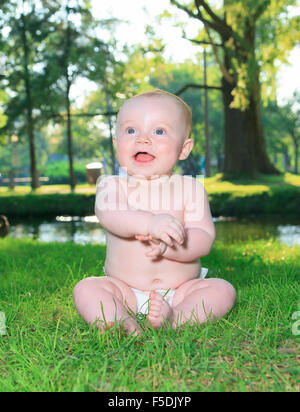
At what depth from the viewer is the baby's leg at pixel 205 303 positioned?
7.39ft

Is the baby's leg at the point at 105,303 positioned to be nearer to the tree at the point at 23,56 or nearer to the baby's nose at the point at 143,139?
the baby's nose at the point at 143,139

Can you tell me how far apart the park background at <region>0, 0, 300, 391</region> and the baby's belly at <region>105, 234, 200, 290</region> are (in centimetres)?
34

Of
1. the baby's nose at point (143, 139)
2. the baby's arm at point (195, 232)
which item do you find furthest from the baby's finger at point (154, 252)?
the baby's nose at point (143, 139)

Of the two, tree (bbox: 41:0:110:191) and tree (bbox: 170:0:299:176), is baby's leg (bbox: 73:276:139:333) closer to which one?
tree (bbox: 170:0:299:176)

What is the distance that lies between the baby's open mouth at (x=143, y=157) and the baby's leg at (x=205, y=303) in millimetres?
687

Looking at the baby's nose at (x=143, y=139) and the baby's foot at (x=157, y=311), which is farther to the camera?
the baby's nose at (x=143, y=139)

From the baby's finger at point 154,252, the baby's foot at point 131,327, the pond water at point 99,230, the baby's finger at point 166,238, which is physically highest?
the baby's finger at point 166,238

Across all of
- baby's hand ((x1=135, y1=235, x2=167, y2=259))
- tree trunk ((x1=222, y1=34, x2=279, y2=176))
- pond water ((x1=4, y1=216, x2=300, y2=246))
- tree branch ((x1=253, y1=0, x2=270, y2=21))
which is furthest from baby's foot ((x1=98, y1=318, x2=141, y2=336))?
tree trunk ((x1=222, y1=34, x2=279, y2=176))

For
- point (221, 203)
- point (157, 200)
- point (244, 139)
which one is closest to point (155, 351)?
point (157, 200)

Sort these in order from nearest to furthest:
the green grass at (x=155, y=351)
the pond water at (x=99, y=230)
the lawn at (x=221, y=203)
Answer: the green grass at (x=155, y=351) → the pond water at (x=99, y=230) → the lawn at (x=221, y=203)

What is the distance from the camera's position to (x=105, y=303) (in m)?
2.22

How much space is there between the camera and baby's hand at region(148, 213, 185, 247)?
6.64 feet

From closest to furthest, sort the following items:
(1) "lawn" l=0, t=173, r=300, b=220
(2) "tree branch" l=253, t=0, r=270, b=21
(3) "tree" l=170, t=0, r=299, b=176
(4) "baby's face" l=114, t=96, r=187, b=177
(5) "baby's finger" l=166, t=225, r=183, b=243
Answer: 1. (5) "baby's finger" l=166, t=225, r=183, b=243
2. (4) "baby's face" l=114, t=96, r=187, b=177
3. (1) "lawn" l=0, t=173, r=300, b=220
4. (2) "tree branch" l=253, t=0, r=270, b=21
5. (3) "tree" l=170, t=0, r=299, b=176

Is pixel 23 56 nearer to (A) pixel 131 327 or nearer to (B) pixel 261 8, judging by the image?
(B) pixel 261 8
